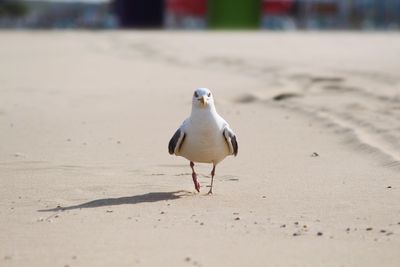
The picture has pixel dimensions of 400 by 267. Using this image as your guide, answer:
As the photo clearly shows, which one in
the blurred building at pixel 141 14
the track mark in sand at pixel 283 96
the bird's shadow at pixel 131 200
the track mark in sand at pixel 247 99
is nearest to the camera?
the bird's shadow at pixel 131 200

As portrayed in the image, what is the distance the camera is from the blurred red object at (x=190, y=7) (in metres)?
65.2

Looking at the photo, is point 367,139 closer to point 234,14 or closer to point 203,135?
point 203,135

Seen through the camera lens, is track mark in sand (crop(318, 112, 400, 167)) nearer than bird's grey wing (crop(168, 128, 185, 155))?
No

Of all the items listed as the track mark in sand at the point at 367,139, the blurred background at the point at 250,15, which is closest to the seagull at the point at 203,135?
the track mark in sand at the point at 367,139

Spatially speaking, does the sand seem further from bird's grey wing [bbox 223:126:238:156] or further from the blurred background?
the blurred background

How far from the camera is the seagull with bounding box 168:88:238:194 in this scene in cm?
750

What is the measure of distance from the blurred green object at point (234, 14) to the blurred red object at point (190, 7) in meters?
0.49

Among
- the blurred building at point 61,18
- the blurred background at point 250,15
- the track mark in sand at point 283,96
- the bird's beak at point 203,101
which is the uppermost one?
the bird's beak at point 203,101

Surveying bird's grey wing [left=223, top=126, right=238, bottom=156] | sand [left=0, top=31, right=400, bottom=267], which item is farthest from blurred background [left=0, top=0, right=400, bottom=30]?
bird's grey wing [left=223, top=126, right=238, bottom=156]

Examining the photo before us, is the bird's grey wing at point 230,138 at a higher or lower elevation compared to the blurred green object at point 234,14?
higher

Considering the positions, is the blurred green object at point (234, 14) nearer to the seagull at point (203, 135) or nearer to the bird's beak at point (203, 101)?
the seagull at point (203, 135)

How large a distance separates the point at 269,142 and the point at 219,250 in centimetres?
478

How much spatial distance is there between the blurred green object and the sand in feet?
156

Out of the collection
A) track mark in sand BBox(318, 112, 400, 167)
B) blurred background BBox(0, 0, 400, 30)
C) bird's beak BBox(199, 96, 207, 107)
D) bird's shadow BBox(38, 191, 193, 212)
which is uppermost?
bird's beak BBox(199, 96, 207, 107)
